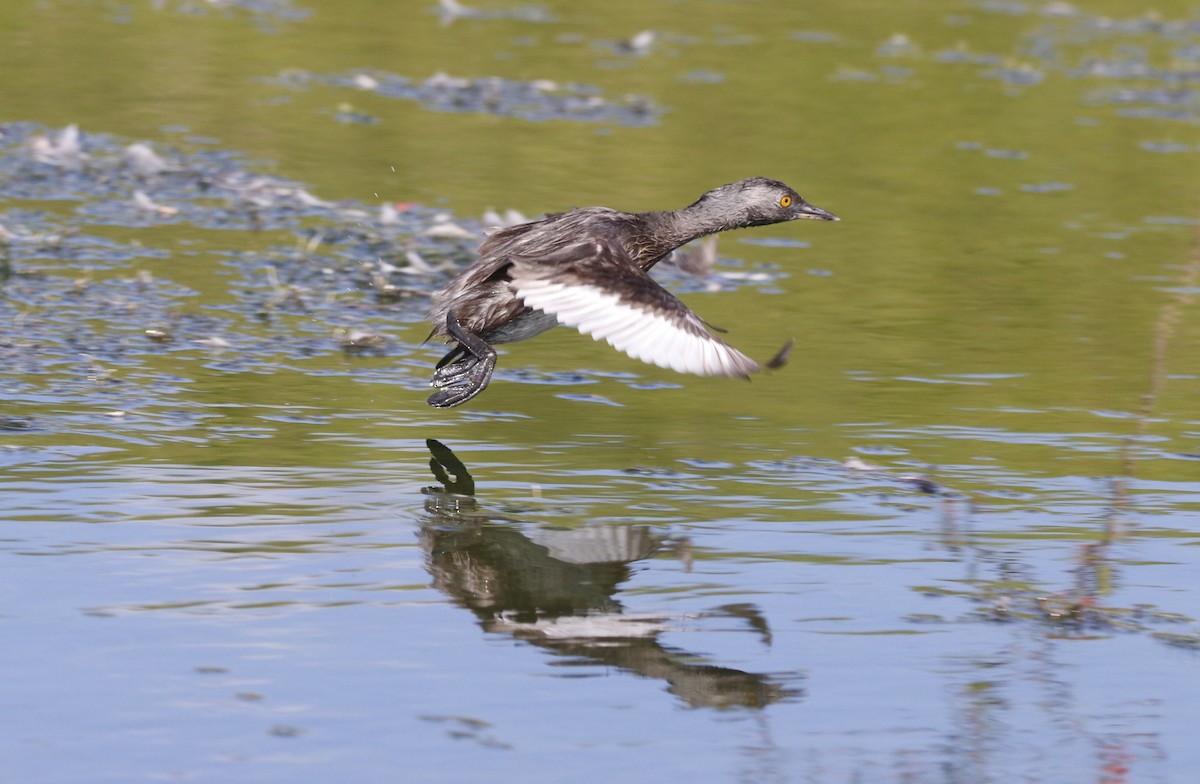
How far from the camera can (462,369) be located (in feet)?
29.5

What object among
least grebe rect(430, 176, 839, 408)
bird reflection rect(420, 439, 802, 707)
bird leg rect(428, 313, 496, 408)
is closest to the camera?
bird reflection rect(420, 439, 802, 707)

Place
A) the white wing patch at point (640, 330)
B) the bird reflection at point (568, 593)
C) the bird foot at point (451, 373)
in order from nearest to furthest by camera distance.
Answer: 1. the bird reflection at point (568, 593)
2. the white wing patch at point (640, 330)
3. the bird foot at point (451, 373)

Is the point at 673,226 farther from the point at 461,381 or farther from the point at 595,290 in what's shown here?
the point at 595,290

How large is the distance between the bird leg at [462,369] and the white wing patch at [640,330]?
26.6 inches

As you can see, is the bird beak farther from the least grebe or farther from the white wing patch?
the white wing patch

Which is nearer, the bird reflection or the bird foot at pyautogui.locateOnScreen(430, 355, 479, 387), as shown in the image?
the bird reflection

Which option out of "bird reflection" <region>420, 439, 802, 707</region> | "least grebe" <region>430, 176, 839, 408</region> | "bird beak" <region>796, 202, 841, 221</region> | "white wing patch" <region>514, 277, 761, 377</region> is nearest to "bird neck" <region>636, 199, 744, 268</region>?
"least grebe" <region>430, 176, 839, 408</region>

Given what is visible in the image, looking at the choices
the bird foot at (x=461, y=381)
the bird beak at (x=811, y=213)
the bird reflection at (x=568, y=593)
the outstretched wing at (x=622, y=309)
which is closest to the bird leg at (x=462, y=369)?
the bird foot at (x=461, y=381)

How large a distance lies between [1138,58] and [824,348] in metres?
11.8

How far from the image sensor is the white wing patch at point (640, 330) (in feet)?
24.4

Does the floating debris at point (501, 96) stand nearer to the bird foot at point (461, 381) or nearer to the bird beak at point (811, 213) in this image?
the bird beak at point (811, 213)

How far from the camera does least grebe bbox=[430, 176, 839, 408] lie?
755 centimetres

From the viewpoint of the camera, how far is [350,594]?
6.43m

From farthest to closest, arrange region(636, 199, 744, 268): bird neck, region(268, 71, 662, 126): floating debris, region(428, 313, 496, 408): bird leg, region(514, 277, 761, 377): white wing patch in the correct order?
1. region(268, 71, 662, 126): floating debris
2. region(636, 199, 744, 268): bird neck
3. region(428, 313, 496, 408): bird leg
4. region(514, 277, 761, 377): white wing patch
